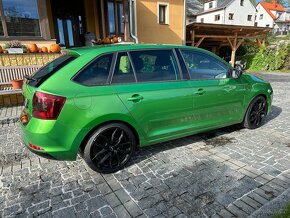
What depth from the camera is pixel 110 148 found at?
2.89 metres

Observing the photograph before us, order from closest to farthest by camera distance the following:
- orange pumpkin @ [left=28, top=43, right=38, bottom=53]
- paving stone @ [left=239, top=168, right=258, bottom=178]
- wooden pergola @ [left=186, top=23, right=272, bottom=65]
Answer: paving stone @ [left=239, top=168, right=258, bottom=178] < orange pumpkin @ [left=28, top=43, right=38, bottom=53] < wooden pergola @ [left=186, top=23, right=272, bottom=65]

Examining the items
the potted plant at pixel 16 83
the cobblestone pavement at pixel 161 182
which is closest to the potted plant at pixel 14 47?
the potted plant at pixel 16 83

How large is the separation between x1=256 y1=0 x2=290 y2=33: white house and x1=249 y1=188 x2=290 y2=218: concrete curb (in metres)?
59.2

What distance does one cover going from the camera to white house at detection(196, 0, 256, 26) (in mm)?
35156

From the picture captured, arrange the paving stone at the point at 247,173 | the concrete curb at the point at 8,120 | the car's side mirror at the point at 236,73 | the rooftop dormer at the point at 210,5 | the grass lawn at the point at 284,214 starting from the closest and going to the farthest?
1. the grass lawn at the point at 284,214
2. the paving stone at the point at 247,173
3. the car's side mirror at the point at 236,73
4. the concrete curb at the point at 8,120
5. the rooftop dormer at the point at 210,5

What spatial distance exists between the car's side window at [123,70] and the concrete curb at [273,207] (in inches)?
81.5

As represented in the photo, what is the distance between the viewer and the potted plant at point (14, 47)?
6.43 meters

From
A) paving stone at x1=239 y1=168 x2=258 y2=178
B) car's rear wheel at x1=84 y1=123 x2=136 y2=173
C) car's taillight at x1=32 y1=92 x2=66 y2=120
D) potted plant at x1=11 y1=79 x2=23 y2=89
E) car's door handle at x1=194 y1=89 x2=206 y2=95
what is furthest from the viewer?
potted plant at x1=11 y1=79 x2=23 y2=89

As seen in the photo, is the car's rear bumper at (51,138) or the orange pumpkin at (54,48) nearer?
the car's rear bumper at (51,138)

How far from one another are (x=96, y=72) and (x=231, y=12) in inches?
1545

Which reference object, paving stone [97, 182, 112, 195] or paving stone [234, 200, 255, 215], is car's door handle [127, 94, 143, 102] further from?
paving stone [234, 200, 255, 215]

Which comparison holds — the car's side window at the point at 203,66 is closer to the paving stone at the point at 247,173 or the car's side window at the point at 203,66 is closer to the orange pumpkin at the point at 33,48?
the paving stone at the point at 247,173

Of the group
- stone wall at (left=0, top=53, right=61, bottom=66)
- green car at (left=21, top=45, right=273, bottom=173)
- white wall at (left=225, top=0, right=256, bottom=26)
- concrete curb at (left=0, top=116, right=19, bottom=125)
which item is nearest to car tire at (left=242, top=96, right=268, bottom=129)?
green car at (left=21, top=45, right=273, bottom=173)

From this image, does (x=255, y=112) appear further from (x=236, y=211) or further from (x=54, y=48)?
(x=54, y=48)
